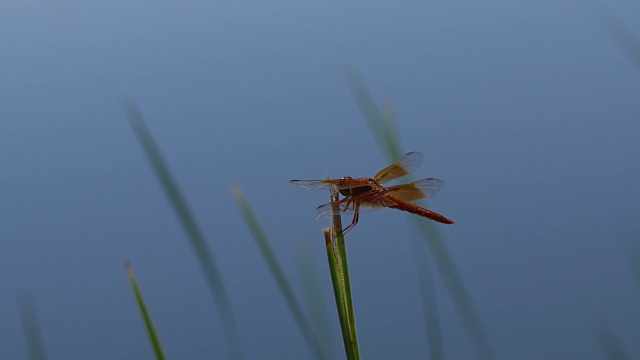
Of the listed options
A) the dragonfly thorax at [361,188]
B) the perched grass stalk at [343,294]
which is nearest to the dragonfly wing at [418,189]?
the dragonfly thorax at [361,188]

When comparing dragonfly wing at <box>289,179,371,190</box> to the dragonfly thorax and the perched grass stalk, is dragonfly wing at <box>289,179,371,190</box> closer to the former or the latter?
the dragonfly thorax

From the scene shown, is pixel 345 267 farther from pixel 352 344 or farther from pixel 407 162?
pixel 407 162

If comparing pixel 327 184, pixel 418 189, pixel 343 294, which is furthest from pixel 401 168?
pixel 343 294

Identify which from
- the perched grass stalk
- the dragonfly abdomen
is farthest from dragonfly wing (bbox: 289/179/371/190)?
the perched grass stalk

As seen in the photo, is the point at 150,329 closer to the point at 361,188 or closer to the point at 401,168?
the point at 361,188

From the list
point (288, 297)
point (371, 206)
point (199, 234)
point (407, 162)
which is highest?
point (407, 162)

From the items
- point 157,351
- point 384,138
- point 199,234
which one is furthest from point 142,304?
point 384,138

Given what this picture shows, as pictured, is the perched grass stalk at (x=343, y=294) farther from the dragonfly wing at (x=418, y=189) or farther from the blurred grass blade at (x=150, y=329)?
the dragonfly wing at (x=418, y=189)
